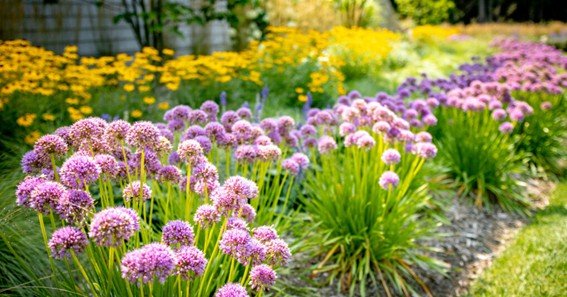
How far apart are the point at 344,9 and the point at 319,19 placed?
3221 millimetres

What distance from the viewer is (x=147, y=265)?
1.57 meters

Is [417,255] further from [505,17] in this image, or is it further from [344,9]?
[505,17]

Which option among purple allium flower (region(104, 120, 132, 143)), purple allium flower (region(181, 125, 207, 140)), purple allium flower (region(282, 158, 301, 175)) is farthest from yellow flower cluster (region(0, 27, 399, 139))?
purple allium flower (region(104, 120, 132, 143))

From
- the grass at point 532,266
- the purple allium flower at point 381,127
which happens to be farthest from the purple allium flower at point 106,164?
the grass at point 532,266

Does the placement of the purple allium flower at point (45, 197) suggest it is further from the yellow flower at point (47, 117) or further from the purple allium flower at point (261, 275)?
the yellow flower at point (47, 117)

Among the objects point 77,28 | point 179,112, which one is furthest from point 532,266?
point 77,28

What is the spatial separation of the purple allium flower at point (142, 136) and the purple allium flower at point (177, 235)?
35cm

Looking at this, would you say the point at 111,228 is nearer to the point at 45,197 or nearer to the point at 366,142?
the point at 45,197

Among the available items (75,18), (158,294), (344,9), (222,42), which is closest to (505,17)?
(344,9)

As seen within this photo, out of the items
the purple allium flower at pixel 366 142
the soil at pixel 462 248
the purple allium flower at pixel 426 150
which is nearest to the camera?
the purple allium flower at pixel 366 142

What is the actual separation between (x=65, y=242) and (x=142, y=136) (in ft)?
1.65

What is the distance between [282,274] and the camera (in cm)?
365

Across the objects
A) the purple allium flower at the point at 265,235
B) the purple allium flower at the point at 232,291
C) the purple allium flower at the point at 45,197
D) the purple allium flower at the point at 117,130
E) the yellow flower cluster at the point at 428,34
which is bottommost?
the purple allium flower at the point at 232,291

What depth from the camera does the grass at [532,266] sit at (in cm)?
383
